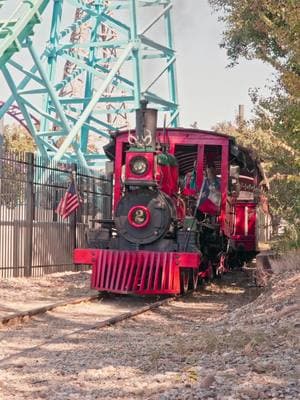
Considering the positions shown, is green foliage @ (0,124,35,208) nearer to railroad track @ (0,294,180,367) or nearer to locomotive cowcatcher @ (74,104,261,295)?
locomotive cowcatcher @ (74,104,261,295)

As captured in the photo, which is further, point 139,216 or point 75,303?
point 139,216

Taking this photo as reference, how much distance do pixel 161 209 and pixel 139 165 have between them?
2.67 ft

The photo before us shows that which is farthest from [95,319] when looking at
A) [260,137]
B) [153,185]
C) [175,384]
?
→ [175,384]

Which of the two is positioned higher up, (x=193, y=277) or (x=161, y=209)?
(x=161, y=209)

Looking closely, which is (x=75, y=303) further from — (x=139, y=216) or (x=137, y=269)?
(x=139, y=216)

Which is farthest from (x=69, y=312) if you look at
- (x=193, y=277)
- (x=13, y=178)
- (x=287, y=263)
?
(x=13, y=178)

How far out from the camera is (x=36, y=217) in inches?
597

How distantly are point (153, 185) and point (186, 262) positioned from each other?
54.8 inches

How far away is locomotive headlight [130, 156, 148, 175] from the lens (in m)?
11.0

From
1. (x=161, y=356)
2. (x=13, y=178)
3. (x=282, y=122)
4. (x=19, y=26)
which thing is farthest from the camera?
(x=19, y=26)

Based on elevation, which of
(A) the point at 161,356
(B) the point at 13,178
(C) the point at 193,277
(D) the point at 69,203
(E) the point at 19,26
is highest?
(E) the point at 19,26

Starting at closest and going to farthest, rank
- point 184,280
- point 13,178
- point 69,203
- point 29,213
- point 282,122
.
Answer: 1. point 282,122
2. point 184,280
3. point 13,178
4. point 29,213
5. point 69,203

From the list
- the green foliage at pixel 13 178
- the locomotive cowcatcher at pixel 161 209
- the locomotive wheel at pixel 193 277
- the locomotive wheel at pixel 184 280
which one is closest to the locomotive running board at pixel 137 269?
the locomotive cowcatcher at pixel 161 209

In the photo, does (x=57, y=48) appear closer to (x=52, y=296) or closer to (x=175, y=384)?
(x=52, y=296)
